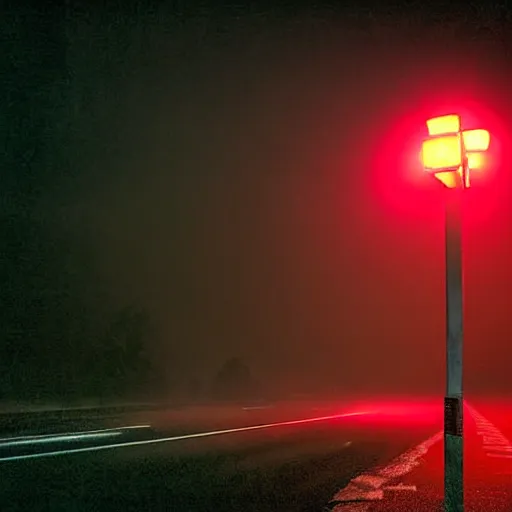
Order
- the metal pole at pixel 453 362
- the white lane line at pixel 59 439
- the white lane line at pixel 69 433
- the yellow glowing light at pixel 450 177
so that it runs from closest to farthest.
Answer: the metal pole at pixel 453 362
the yellow glowing light at pixel 450 177
the white lane line at pixel 59 439
the white lane line at pixel 69 433

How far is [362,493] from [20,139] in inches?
2224

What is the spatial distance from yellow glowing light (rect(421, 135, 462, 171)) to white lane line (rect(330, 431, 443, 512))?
4.31 metres

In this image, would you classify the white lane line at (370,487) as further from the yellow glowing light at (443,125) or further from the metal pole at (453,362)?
the yellow glowing light at (443,125)

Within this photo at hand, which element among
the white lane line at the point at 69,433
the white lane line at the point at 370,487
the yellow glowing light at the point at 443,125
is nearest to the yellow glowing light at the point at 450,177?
the yellow glowing light at the point at 443,125

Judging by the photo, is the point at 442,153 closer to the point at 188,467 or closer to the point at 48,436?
the point at 188,467

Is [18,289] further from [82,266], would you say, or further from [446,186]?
[446,186]

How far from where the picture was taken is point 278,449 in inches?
759

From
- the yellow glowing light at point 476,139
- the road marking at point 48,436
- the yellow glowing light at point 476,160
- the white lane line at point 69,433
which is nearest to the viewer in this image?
the yellow glowing light at point 476,139

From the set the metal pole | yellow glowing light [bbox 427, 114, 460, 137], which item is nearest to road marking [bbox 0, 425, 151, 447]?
the metal pole

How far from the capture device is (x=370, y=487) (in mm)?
12648

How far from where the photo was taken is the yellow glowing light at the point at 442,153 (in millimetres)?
8484

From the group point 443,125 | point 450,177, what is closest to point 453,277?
point 450,177

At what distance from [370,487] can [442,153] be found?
6115 mm

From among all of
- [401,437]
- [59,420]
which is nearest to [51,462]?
[59,420]
